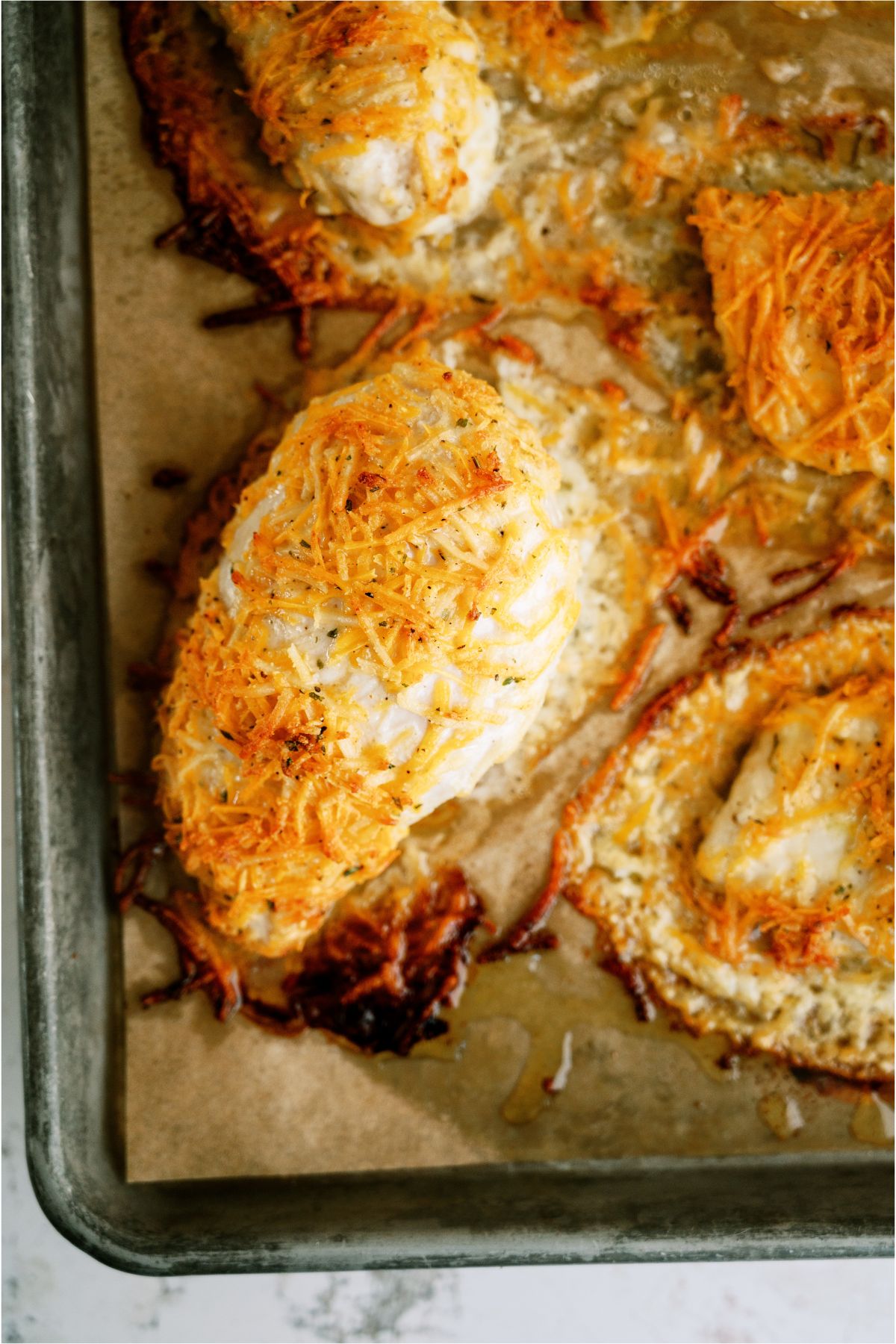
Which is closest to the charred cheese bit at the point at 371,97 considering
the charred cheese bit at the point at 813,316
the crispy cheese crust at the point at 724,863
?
the charred cheese bit at the point at 813,316

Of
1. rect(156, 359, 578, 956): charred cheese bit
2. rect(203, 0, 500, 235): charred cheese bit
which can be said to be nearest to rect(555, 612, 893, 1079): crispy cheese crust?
rect(156, 359, 578, 956): charred cheese bit

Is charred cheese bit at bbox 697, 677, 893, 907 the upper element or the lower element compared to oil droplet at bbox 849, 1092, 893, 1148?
upper

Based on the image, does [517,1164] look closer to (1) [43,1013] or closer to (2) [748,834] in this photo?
(2) [748,834]

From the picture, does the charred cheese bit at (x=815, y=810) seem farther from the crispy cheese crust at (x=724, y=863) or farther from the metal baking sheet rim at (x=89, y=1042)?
the metal baking sheet rim at (x=89, y=1042)

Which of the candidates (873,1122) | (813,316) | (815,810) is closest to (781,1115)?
(873,1122)

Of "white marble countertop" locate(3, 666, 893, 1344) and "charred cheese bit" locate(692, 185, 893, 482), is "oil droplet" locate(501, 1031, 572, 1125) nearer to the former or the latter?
"white marble countertop" locate(3, 666, 893, 1344)

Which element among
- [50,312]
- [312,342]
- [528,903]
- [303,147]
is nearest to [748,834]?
[528,903]
